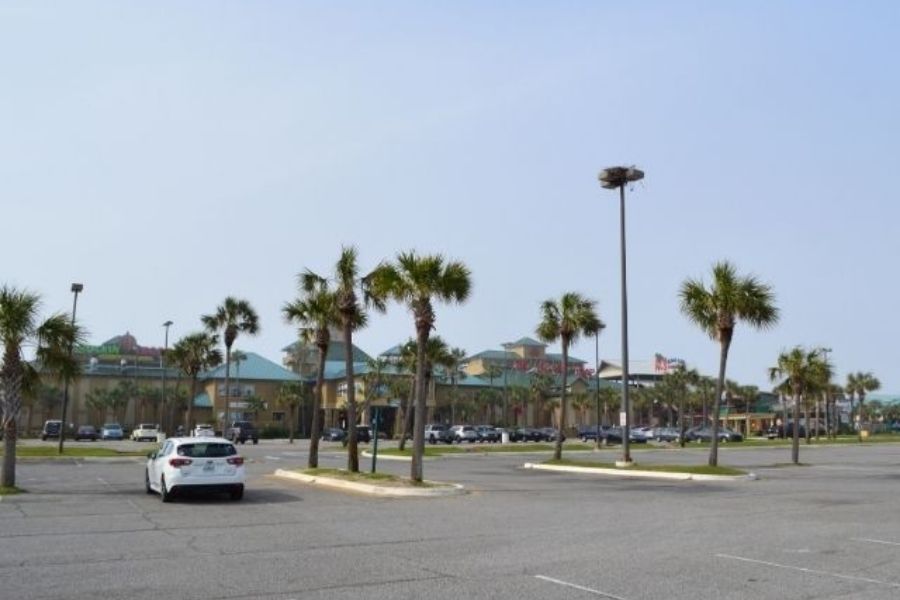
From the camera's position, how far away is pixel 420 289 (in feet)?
80.3

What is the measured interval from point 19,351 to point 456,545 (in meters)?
15.0

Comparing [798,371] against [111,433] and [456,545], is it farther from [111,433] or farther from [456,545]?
[111,433]

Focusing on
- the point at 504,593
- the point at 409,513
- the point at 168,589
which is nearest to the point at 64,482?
the point at 409,513

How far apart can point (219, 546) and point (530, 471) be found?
24689 mm

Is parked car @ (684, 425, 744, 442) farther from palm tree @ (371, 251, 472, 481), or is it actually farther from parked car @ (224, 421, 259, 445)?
palm tree @ (371, 251, 472, 481)

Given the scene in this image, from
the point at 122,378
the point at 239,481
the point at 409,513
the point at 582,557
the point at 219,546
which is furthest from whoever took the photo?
the point at 122,378

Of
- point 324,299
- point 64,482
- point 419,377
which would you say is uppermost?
point 324,299

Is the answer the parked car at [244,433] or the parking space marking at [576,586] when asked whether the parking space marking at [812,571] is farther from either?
the parked car at [244,433]

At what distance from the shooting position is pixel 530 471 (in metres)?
36.5

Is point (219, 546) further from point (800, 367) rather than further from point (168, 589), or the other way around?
Answer: point (800, 367)

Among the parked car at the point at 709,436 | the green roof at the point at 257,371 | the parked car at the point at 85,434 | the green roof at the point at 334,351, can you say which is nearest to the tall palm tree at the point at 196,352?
the parked car at the point at 85,434

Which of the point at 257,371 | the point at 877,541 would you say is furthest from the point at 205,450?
the point at 257,371

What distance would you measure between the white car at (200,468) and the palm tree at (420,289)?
17.7 feet

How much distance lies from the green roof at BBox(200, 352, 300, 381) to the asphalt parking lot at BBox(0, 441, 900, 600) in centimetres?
8544
